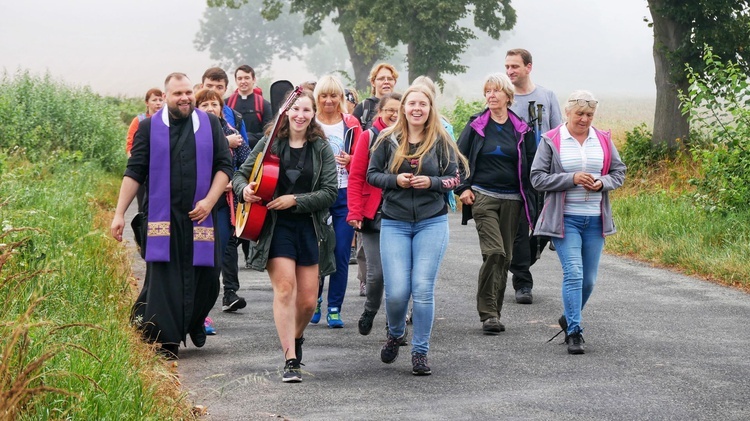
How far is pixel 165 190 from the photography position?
Answer: 790 centimetres

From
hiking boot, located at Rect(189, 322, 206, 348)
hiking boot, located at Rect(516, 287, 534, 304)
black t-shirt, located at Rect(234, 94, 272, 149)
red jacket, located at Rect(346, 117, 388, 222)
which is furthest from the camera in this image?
black t-shirt, located at Rect(234, 94, 272, 149)

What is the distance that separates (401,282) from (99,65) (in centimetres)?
10509

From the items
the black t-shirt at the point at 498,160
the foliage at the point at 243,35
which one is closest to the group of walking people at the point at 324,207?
the black t-shirt at the point at 498,160

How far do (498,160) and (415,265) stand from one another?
2.08 m

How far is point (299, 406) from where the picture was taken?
261 inches

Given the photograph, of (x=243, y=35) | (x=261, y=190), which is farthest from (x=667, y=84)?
(x=243, y=35)

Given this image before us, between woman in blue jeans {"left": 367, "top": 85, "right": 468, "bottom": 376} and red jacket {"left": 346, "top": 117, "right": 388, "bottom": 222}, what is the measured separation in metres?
0.29

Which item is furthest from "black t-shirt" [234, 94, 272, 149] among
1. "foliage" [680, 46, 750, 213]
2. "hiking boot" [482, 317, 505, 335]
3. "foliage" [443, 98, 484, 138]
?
"foliage" [443, 98, 484, 138]

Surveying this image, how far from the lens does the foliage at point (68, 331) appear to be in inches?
192

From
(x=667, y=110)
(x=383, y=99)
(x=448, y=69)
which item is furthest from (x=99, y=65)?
Answer: (x=383, y=99)

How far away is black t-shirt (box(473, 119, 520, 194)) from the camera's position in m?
9.41

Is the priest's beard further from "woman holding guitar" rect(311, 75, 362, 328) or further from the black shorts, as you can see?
"woman holding guitar" rect(311, 75, 362, 328)

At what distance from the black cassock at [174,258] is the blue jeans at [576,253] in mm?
2482

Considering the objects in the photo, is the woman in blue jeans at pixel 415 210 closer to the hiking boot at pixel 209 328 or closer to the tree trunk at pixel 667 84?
the hiking boot at pixel 209 328
